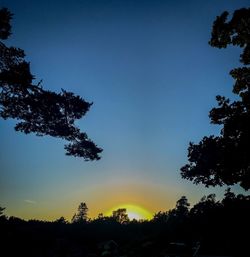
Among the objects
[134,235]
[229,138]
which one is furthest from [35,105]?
[134,235]

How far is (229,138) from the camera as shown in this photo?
1309 cm

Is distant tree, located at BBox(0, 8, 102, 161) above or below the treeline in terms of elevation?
above

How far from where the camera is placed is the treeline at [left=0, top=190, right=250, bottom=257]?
1724 centimetres

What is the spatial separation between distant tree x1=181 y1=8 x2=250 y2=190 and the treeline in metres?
4.35

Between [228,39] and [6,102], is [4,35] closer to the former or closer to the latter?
[6,102]

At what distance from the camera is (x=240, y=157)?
41.5ft

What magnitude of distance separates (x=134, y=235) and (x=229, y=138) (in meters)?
29.8

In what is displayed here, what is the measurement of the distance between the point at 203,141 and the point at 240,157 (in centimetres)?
178

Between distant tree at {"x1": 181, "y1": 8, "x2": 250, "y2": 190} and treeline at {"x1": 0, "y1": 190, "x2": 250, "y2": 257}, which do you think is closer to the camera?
distant tree at {"x1": 181, "y1": 8, "x2": 250, "y2": 190}

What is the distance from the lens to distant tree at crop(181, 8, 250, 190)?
12.6 metres

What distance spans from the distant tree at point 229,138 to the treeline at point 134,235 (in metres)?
4.35

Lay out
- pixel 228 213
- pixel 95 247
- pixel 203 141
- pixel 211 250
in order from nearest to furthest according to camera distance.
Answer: pixel 203 141
pixel 211 250
pixel 228 213
pixel 95 247

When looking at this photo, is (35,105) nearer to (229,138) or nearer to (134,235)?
(229,138)

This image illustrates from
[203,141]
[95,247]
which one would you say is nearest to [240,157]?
[203,141]
